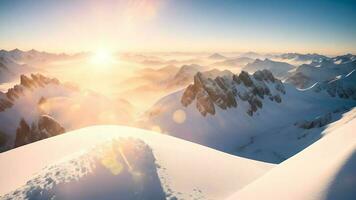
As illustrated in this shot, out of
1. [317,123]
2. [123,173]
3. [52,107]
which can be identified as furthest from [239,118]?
[123,173]

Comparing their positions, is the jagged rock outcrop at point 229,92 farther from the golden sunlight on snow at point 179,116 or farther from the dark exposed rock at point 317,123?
the dark exposed rock at point 317,123

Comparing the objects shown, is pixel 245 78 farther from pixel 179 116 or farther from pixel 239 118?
pixel 179 116

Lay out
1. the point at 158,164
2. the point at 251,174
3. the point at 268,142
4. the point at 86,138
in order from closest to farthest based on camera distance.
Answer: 1. the point at 158,164
2. the point at 251,174
3. the point at 86,138
4. the point at 268,142

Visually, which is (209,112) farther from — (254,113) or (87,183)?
(87,183)

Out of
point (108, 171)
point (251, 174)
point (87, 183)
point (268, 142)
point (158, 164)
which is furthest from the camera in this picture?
point (268, 142)

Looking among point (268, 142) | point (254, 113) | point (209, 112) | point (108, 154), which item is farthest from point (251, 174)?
point (254, 113)

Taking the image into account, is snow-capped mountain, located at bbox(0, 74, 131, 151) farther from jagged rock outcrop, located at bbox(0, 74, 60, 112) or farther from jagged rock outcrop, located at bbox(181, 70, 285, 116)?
jagged rock outcrop, located at bbox(181, 70, 285, 116)

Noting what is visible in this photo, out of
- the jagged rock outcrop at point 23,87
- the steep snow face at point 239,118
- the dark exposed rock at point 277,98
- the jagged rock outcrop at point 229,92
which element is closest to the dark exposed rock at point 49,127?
the steep snow face at point 239,118
